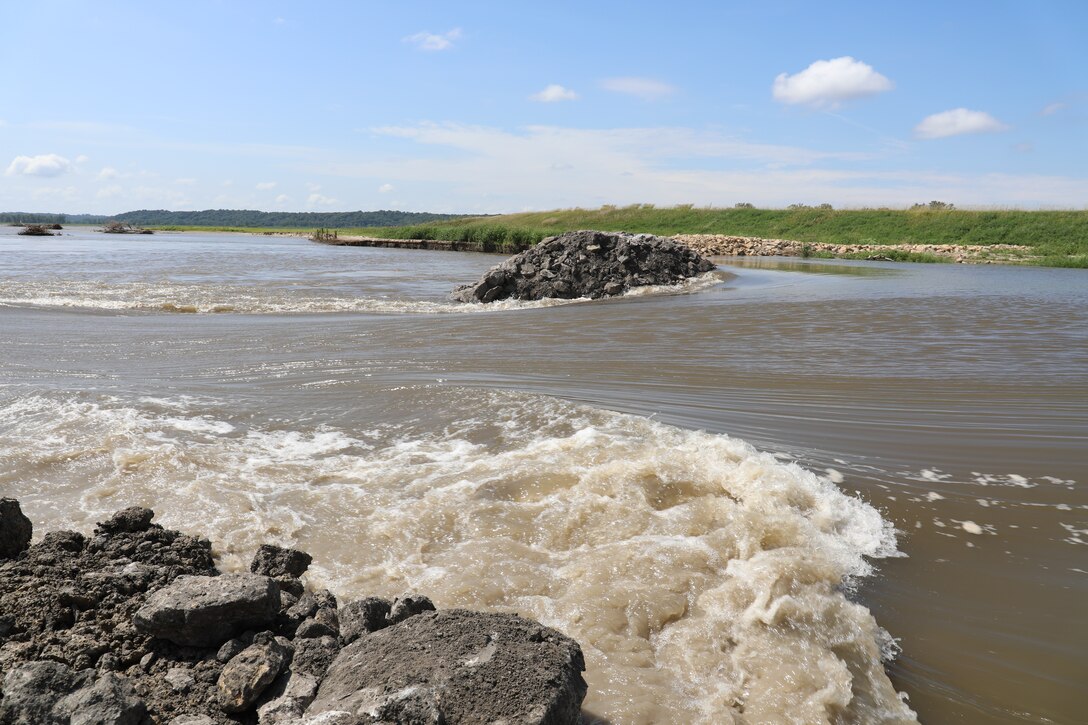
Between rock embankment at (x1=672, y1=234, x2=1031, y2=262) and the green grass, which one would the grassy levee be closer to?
the green grass

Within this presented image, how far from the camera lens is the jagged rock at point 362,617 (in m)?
3.44

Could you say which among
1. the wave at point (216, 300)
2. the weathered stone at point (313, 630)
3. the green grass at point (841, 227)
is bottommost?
the weathered stone at point (313, 630)

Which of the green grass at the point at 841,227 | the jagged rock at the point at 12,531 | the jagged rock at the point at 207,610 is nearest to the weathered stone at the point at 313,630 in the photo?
the jagged rock at the point at 207,610

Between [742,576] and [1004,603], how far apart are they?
1.37 meters

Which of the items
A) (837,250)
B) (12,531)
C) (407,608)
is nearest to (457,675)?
(407,608)

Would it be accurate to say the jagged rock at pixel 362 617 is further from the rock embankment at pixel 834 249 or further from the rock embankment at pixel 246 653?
the rock embankment at pixel 834 249

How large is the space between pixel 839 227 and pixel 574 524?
5600 centimetres

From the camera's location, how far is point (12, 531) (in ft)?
13.8

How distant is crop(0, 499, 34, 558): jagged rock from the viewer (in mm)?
4160

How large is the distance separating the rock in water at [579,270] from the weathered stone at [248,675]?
1695 centimetres

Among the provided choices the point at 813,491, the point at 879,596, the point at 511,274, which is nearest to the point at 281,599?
the point at 879,596

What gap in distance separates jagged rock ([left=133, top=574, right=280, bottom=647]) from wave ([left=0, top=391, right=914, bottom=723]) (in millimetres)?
749

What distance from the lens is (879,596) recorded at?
4000 millimetres

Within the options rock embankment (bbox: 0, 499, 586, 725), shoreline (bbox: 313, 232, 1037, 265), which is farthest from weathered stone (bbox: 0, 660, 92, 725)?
shoreline (bbox: 313, 232, 1037, 265)
